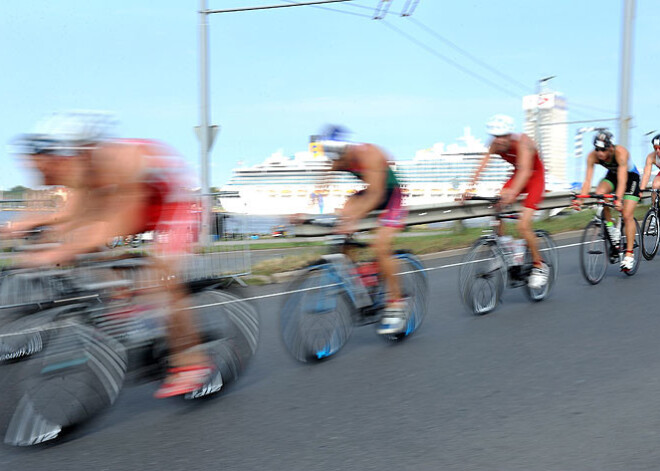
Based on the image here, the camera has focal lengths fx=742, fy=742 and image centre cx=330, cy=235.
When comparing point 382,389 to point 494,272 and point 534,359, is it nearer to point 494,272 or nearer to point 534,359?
point 534,359

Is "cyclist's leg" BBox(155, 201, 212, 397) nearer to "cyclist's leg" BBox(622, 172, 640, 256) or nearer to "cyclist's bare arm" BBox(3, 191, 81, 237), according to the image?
"cyclist's bare arm" BBox(3, 191, 81, 237)

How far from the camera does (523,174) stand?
7.26 m

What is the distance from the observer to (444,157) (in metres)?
66.5

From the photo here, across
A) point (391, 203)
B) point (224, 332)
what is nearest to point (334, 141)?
point (391, 203)

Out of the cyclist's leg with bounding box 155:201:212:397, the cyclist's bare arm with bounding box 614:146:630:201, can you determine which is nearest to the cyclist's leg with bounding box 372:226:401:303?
the cyclist's leg with bounding box 155:201:212:397

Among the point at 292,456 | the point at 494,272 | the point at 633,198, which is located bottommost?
the point at 292,456

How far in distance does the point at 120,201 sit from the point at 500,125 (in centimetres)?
435

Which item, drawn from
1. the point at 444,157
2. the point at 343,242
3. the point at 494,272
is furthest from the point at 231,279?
the point at 444,157

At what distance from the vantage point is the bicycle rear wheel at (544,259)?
25.7ft

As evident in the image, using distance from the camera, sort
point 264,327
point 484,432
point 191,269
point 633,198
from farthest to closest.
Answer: point 633,198 → point 264,327 → point 191,269 → point 484,432

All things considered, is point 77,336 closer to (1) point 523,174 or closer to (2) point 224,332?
(2) point 224,332

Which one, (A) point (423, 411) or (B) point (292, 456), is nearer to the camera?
(B) point (292, 456)

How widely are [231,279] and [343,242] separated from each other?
1.22m

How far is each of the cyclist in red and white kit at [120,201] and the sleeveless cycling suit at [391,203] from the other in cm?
187
